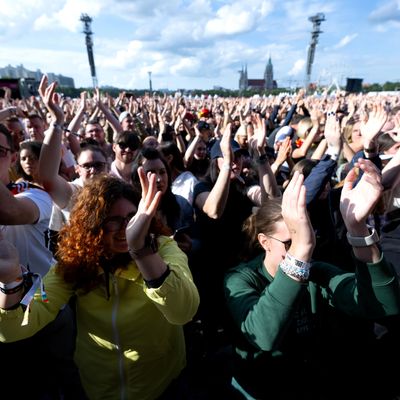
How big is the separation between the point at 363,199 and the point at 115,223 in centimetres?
116

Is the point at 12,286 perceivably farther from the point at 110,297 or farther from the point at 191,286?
the point at 191,286

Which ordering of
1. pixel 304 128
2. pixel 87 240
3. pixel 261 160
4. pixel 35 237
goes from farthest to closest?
pixel 304 128 → pixel 261 160 → pixel 35 237 → pixel 87 240

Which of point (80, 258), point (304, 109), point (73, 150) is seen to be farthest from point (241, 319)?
point (304, 109)

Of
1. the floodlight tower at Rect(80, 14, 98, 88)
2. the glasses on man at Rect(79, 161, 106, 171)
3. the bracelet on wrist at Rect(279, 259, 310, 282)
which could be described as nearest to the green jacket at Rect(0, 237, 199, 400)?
the bracelet on wrist at Rect(279, 259, 310, 282)

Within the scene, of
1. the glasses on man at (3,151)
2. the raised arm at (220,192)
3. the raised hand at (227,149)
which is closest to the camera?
the glasses on man at (3,151)

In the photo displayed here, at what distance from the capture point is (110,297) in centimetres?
154

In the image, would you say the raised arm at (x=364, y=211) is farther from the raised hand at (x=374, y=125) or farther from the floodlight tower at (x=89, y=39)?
the floodlight tower at (x=89, y=39)

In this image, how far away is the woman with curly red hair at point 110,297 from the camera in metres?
1.50

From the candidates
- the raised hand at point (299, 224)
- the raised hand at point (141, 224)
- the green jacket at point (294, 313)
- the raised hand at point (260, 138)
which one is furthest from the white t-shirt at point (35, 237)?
the raised hand at point (260, 138)

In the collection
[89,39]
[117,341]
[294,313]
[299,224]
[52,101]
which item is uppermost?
[89,39]

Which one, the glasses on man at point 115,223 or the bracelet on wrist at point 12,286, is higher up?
the glasses on man at point 115,223

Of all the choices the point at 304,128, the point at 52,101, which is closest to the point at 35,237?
the point at 52,101

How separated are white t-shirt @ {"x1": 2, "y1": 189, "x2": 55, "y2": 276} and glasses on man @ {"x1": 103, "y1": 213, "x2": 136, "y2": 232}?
2.52ft

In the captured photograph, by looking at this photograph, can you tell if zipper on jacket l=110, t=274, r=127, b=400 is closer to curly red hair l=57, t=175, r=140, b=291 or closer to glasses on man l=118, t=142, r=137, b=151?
curly red hair l=57, t=175, r=140, b=291
